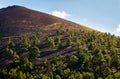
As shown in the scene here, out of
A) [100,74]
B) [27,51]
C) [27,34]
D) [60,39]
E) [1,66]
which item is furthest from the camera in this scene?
[27,34]

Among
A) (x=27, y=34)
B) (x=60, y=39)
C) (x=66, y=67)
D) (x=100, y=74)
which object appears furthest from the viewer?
(x=27, y=34)

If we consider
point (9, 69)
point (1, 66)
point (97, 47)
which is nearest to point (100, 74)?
point (97, 47)

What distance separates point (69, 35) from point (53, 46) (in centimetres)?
2314

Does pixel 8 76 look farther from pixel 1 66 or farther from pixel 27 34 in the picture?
pixel 27 34

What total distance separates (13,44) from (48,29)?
45764mm

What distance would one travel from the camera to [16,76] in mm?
112938

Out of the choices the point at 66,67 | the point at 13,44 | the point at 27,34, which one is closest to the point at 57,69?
the point at 66,67

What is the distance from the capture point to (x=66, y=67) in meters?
126

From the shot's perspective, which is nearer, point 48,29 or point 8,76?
point 8,76

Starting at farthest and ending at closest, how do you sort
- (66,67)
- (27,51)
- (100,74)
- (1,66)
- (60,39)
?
(60,39) < (27,51) < (1,66) < (66,67) < (100,74)

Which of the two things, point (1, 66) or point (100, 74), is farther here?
point (1, 66)

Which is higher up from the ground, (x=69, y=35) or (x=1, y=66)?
(x=69, y=35)

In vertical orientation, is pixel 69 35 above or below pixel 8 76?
above

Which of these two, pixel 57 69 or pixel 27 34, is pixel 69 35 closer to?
pixel 27 34
